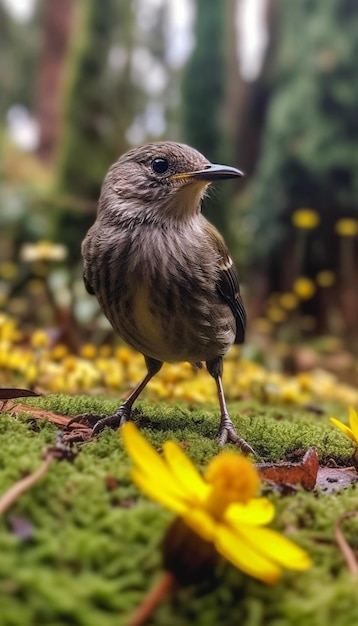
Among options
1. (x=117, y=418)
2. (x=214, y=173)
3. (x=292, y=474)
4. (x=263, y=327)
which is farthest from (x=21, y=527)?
(x=263, y=327)

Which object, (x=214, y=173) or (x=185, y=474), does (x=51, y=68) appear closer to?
(x=214, y=173)

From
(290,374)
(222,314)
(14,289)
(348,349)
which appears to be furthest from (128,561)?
(348,349)

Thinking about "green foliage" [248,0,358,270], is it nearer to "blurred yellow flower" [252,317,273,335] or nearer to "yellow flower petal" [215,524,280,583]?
"blurred yellow flower" [252,317,273,335]

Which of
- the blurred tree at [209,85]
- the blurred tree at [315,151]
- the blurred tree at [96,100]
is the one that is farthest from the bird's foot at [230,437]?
the blurred tree at [209,85]

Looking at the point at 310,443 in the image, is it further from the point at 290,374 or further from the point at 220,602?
the point at 290,374

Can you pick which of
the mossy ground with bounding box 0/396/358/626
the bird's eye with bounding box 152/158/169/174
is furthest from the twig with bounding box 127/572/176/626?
the bird's eye with bounding box 152/158/169/174

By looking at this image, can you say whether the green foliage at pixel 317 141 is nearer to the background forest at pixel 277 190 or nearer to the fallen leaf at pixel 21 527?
the background forest at pixel 277 190
